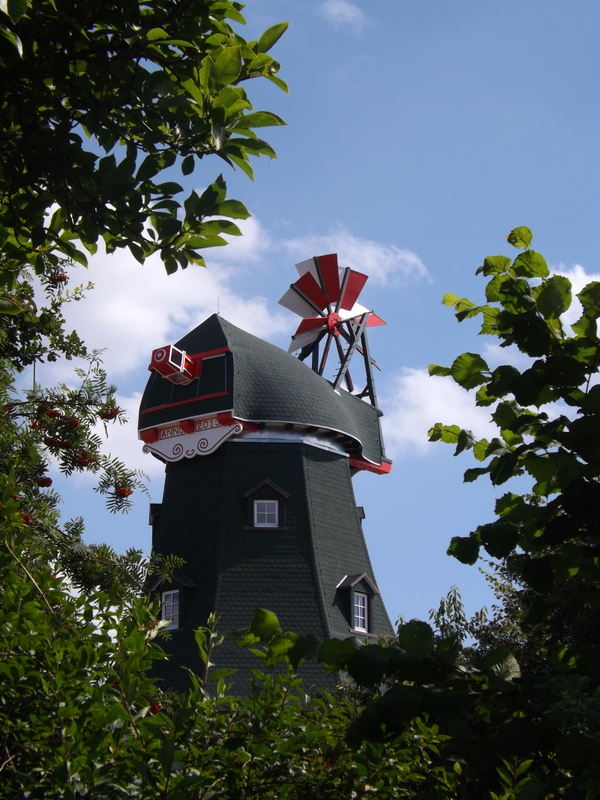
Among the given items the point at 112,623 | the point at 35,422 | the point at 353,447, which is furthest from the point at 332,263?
the point at 112,623

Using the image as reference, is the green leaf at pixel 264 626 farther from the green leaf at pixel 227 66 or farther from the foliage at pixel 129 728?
the green leaf at pixel 227 66

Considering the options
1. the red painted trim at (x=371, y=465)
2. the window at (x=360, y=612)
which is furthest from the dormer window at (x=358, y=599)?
the red painted trim at (x=371, y=465)

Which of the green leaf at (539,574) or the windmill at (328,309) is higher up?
the windmill at (328,309)

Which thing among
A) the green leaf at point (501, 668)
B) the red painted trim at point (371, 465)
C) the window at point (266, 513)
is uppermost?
the red painted trim at point (371, 465)

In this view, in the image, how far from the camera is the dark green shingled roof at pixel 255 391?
72.4 feet

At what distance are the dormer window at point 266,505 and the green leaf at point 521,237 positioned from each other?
764 inches

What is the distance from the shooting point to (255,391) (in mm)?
22141

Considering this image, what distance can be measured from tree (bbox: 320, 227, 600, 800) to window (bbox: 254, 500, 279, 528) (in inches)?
755

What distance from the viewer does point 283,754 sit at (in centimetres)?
295

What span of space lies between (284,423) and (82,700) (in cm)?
1931

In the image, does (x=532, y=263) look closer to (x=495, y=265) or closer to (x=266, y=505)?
(x=495, y=265)

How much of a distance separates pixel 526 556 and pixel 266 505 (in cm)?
1960

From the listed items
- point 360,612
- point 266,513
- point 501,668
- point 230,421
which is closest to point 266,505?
point 266,513

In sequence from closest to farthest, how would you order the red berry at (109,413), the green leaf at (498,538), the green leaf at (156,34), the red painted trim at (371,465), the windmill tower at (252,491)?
1. the green leaf at (498,538)
2. the green leaf at (156,34)
3. the red berry at (109,413)
4. the windmill tower at (252,491)
5. the red painted trim at (371,465)
